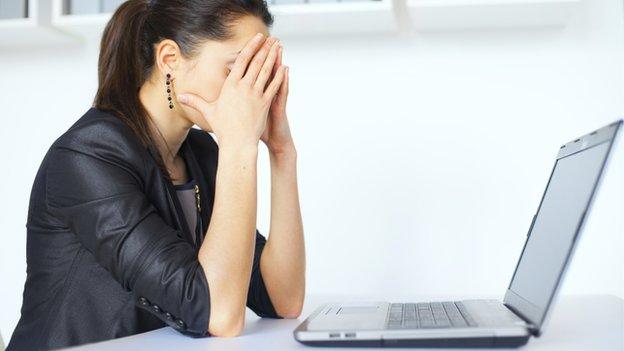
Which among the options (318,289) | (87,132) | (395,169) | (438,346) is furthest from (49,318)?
(395,169)

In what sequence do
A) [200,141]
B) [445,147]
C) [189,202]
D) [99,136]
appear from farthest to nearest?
[445,147] → [200,141] → [189,202] → [99,136]

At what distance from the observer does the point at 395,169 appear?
1.95m

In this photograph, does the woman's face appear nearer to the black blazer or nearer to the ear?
the ear

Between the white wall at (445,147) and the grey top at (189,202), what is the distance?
2.13 feet

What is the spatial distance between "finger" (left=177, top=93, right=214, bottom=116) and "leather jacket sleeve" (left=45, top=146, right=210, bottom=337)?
126 mm

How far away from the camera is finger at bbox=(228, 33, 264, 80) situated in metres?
1.16

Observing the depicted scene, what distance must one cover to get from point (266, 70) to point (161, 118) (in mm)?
254

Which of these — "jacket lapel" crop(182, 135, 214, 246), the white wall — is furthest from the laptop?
the white wall

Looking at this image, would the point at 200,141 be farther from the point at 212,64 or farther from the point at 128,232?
the point at 128,232

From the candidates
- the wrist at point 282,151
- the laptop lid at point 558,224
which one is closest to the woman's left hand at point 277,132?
the wrist at point 282,151

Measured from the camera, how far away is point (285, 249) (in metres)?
1.26

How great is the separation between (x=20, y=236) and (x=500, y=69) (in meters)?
1.44

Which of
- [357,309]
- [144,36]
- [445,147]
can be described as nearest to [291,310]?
[357,309]

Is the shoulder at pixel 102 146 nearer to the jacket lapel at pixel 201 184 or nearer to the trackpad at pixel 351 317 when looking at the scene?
the jacket lapel at pixel 201 184
